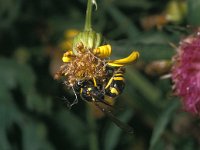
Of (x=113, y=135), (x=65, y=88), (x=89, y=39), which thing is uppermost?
(x=89, y=39)

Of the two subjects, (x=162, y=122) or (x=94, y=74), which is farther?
(x=162, y=122)

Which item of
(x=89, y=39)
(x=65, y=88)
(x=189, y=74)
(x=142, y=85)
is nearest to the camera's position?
(x=89, y=39)

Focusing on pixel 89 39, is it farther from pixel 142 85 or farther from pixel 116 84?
pixel 142 85

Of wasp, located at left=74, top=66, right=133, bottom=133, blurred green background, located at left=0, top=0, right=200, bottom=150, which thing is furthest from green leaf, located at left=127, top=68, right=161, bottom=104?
wasp, located at left=74, top=66, right=133, bottom=133

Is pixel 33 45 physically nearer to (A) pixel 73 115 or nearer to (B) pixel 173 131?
(A) pixel 73 115

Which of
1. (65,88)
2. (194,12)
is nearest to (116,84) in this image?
(194,12)

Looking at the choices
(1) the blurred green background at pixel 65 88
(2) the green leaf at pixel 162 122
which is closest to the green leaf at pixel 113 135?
(1) the blurred green background at pixel 65 88

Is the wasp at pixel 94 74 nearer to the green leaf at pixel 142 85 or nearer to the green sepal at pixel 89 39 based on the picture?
the green sepal at pixel 89 39
